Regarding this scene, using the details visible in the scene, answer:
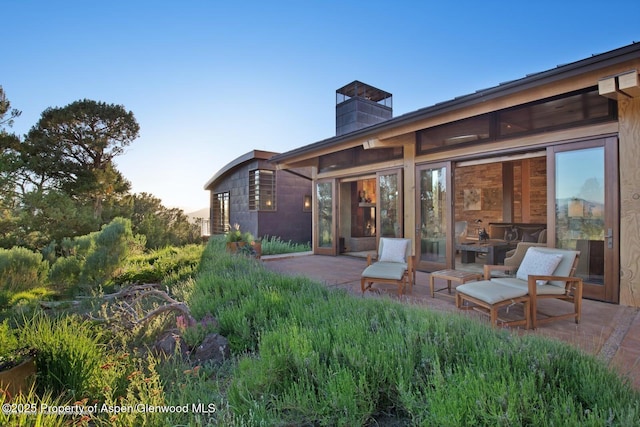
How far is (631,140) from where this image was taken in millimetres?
3881

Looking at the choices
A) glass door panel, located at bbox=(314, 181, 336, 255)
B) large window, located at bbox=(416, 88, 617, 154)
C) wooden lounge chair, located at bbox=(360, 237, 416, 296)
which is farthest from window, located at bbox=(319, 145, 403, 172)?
wooden lounge chair, located at bbox=(360, 237, 416, 296)

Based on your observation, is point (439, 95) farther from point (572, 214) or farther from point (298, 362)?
point (298, 362)

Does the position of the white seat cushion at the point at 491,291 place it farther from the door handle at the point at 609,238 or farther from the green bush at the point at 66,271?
the green bush at the point at 66,271

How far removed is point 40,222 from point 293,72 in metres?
9.43

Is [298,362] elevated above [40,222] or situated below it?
below

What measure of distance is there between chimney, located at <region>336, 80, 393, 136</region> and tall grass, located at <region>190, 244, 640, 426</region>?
364 inches

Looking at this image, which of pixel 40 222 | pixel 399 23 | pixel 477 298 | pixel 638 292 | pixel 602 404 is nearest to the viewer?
pixel 602 404


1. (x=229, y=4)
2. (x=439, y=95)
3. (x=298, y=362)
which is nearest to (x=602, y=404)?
(x=298, y=362)

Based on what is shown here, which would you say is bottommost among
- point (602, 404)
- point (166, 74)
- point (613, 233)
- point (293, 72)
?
point (602, 404)

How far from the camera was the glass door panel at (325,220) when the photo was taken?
28.6ft

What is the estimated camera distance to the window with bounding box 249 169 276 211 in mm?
11305

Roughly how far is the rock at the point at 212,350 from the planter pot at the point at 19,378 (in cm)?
110

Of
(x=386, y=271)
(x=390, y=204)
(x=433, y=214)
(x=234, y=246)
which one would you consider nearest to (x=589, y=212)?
(x=433, y=214)

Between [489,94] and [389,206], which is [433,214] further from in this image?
[489,94]
